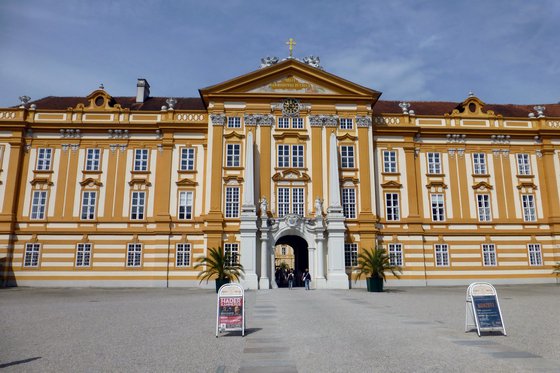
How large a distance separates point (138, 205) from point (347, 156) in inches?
703

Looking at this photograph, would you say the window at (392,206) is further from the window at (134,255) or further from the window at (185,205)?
the window at (134,255)

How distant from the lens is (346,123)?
38.6m

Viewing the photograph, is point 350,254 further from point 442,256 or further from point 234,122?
point 234,122

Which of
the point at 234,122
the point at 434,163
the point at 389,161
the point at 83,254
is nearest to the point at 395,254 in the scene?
the point at 389,161

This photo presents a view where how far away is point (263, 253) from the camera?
3434 centimetres

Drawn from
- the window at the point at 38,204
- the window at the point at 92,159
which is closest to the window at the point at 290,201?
the window at the point at 92,159

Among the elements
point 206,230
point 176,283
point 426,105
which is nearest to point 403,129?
point 426,105

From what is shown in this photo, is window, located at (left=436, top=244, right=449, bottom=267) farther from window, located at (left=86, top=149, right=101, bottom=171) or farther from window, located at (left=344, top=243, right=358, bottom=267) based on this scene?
window, located at (left=86, top=149, right=101, bottom=171)

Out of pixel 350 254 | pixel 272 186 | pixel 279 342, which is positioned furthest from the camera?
pixel 272 186

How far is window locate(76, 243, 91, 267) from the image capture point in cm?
3659

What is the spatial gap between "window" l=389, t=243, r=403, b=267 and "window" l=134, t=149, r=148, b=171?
21611 mm

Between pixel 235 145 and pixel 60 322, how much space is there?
24.1 m

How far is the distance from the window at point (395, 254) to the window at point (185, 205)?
55.1ft

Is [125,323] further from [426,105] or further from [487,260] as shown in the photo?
[426,105]
